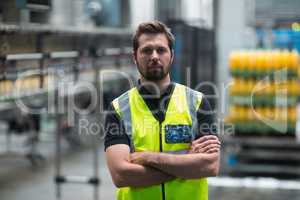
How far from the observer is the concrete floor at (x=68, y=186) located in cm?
568

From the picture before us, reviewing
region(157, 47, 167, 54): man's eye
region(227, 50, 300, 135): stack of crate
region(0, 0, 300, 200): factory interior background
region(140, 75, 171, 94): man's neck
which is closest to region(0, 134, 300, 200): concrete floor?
region(0, 0, 300, 200): factory interior background

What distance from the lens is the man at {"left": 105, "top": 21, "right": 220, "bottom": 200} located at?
2.11 metres

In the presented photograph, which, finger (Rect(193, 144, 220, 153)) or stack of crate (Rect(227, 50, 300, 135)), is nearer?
finger (Rect(193, 144, 220, 153))

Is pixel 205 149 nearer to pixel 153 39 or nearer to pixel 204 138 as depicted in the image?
pixel 204 138

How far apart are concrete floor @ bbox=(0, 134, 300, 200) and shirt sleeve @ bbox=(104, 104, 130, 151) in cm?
350

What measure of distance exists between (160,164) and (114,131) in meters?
0.26

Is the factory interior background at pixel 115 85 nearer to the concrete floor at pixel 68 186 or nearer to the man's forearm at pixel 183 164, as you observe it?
the concrete floor at pixel 68 186

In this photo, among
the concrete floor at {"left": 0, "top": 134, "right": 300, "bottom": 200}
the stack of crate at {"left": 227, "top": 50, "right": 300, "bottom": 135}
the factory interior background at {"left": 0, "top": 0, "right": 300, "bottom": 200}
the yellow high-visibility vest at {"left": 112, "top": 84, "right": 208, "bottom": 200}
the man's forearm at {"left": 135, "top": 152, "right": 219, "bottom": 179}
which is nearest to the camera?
the man's forearm at {"left": 135, "top": 152, "right": 219, "bottom": 179}

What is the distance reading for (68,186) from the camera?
622 centimetres

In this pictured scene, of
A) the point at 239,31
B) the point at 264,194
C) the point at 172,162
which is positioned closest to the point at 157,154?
the point at 172,162

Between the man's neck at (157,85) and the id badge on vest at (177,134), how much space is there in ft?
0.52

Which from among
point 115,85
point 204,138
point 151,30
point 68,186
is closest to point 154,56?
point 151,30

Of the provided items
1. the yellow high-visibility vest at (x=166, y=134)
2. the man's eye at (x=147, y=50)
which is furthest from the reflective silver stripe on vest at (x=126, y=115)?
the man's eye at (x=147, y=50)

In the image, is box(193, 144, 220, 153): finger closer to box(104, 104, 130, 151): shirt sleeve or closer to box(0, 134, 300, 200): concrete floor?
box(104, 104, 130, 151): shirt sleeve
